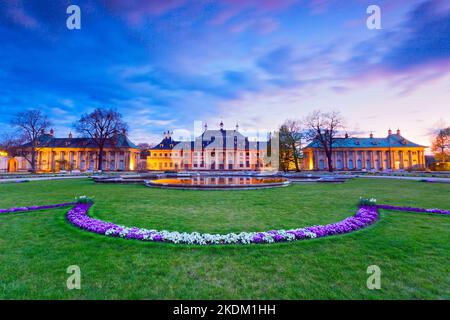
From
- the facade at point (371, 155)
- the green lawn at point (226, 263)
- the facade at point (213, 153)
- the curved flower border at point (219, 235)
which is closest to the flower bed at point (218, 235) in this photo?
the curved flower border at point (219, 235)

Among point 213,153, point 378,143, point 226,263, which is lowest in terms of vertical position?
Answer: point 226,263

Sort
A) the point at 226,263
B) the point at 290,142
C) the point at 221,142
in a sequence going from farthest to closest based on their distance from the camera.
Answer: the point at 221,142
the point at 290,142
the point at 226,263

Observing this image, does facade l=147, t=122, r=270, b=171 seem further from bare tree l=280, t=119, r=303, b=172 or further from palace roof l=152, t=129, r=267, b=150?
bare tree l=280, t=119, r=303, b=172

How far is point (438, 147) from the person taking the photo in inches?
2101

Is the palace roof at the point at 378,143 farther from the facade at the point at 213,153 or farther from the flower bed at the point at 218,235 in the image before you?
the flower bed at the point at 218,235

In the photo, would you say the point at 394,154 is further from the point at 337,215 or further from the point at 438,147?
the point at 337,215

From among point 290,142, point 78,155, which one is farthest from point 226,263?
point 78,155

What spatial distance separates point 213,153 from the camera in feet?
229

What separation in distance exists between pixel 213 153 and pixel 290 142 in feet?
107

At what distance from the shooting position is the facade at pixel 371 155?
231ft

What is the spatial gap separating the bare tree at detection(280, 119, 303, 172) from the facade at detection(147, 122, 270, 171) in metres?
22.1

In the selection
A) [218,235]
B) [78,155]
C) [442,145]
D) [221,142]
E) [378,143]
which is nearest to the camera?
[218,235]

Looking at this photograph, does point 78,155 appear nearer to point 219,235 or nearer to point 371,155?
point 219,235

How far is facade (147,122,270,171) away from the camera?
69000 mm
